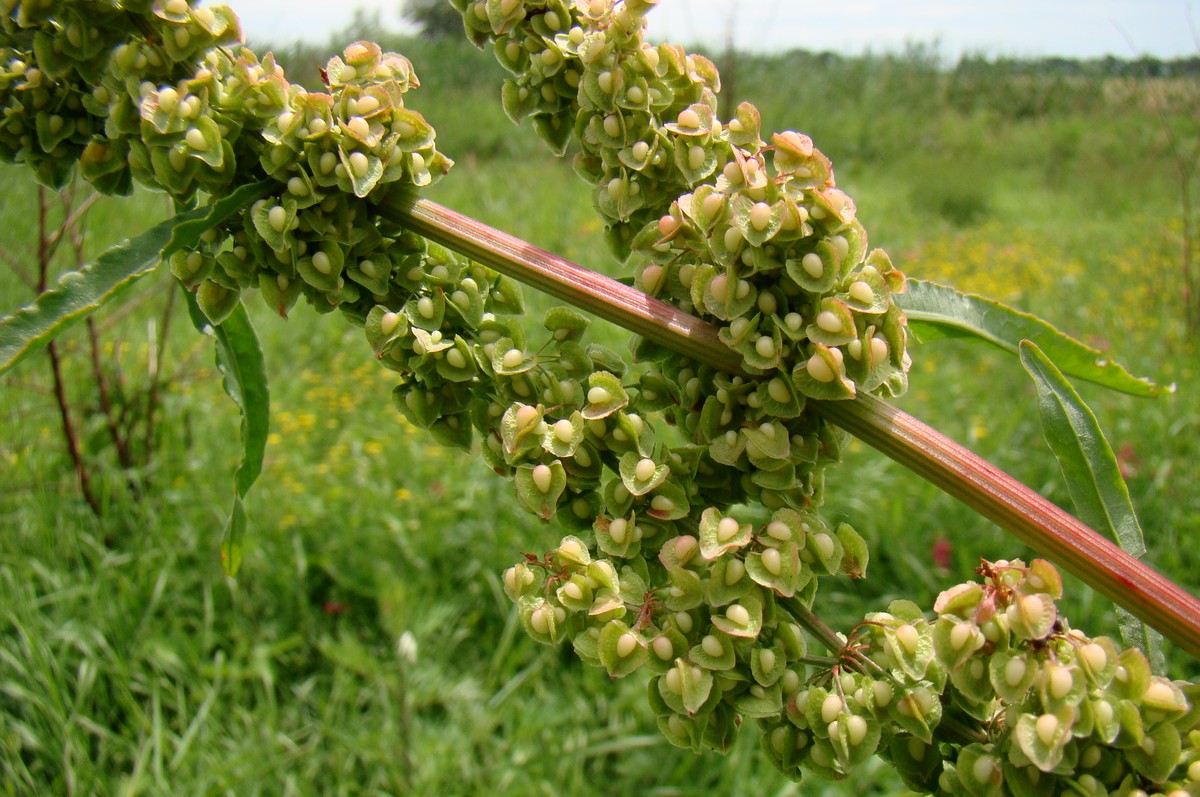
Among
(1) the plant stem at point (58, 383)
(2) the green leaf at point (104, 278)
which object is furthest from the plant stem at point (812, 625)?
(1) the plant stem at point (58, 383)

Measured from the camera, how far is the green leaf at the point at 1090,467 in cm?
59

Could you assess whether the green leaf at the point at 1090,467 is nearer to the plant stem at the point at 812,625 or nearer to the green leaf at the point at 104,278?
the plant stem at the point at 812,625

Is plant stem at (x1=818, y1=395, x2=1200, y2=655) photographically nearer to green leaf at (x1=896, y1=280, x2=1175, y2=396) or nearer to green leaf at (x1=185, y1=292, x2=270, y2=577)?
green leaf at (x1=896, y1=280, x2=1175, y2=396)

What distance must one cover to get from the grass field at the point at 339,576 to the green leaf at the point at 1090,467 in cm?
15

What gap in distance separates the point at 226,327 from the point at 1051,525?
25.3 inches

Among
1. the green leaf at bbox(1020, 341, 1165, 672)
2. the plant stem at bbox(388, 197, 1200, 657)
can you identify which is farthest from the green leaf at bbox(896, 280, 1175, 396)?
the plant stem at bbox(388, 197, 1200, 657)

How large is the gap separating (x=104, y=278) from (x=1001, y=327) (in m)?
0.62

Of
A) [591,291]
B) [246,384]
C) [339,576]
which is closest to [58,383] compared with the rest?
[339,576]

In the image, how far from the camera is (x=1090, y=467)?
59cm

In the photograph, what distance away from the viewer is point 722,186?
517 millimetres

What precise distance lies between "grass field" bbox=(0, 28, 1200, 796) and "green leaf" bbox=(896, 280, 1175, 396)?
7.2 inches

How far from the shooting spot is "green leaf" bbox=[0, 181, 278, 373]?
0.56m

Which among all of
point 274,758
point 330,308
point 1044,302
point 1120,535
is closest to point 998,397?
point 1044,302

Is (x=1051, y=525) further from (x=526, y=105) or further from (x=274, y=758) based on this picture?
(x=274, y=758)
